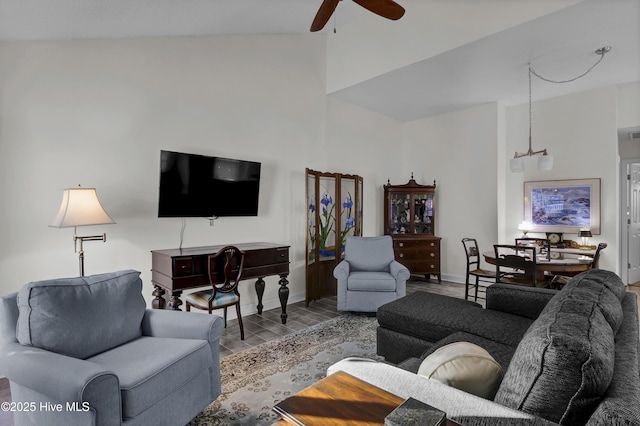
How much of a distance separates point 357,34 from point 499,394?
443 cm

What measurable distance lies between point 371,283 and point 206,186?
2015 millimetres

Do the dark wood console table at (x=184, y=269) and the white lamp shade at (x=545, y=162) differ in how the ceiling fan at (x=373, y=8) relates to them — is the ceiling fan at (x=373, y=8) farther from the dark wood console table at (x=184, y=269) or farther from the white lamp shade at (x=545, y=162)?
the white lamp shade at (x=545, y=162)

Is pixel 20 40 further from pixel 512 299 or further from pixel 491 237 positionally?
pixel 491 237

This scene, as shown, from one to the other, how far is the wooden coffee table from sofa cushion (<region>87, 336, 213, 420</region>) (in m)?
0.90

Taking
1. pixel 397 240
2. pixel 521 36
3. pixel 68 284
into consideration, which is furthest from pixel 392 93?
pixel 68 284

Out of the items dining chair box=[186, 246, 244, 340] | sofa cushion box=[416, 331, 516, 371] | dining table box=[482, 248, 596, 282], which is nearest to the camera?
sofa cushion box=[416, 331, 516, 371]

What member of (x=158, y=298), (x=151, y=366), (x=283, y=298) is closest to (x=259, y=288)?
(x=283, y=298)

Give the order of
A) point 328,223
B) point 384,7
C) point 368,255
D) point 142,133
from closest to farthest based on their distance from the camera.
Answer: point 384,7 → point 142,133 → point 368,255 → point 328,223

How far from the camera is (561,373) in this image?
919mm

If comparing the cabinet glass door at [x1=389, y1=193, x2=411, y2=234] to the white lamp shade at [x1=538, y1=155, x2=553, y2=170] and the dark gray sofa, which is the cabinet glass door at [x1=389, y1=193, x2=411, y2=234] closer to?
the white lamp shade at [x1=538, y1=155, x2=553, y2=170]

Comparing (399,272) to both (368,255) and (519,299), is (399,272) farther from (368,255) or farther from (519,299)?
(519,299)

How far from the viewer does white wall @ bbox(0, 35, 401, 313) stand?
8.99 ft

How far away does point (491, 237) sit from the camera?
5.36m

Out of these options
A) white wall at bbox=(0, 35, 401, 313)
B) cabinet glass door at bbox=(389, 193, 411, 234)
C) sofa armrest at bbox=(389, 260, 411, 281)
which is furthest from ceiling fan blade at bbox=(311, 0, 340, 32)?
cabinet glass door at bbox=(389, 193, 411, 234)
